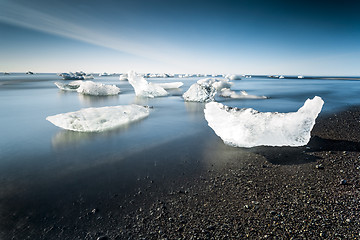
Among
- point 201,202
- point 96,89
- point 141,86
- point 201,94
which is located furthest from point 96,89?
point 201,202

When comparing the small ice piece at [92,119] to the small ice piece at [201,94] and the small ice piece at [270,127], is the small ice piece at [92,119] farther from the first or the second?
the small ice piece at [201,94]

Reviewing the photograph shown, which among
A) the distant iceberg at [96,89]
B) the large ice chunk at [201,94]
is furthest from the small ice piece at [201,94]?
the distant iceberg at [96,89]

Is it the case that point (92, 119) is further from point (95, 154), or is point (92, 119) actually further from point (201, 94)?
point (201, 94)

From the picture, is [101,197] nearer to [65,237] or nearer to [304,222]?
[65,237]

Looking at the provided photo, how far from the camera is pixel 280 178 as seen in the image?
329cm

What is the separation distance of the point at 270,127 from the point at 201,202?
2.81 meters

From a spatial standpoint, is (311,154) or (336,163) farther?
(311,154)

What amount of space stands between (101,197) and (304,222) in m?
2.89

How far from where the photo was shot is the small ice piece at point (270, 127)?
4.22 meters

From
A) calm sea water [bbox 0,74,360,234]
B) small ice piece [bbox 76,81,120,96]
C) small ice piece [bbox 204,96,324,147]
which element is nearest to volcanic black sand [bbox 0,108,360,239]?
calm sea water [bbox 0,74,360,234]

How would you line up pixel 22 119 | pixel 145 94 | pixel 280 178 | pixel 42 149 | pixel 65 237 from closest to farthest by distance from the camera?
1. pixel 65 237
2. pixel 280 178
3. pixel 42 149
4. pixel 22 119
5. pixel 145 94

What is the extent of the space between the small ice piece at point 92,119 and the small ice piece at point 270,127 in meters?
3.89

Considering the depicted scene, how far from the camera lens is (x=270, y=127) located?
14.6ft

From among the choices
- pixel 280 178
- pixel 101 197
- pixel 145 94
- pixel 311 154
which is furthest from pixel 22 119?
pixel 311 154
